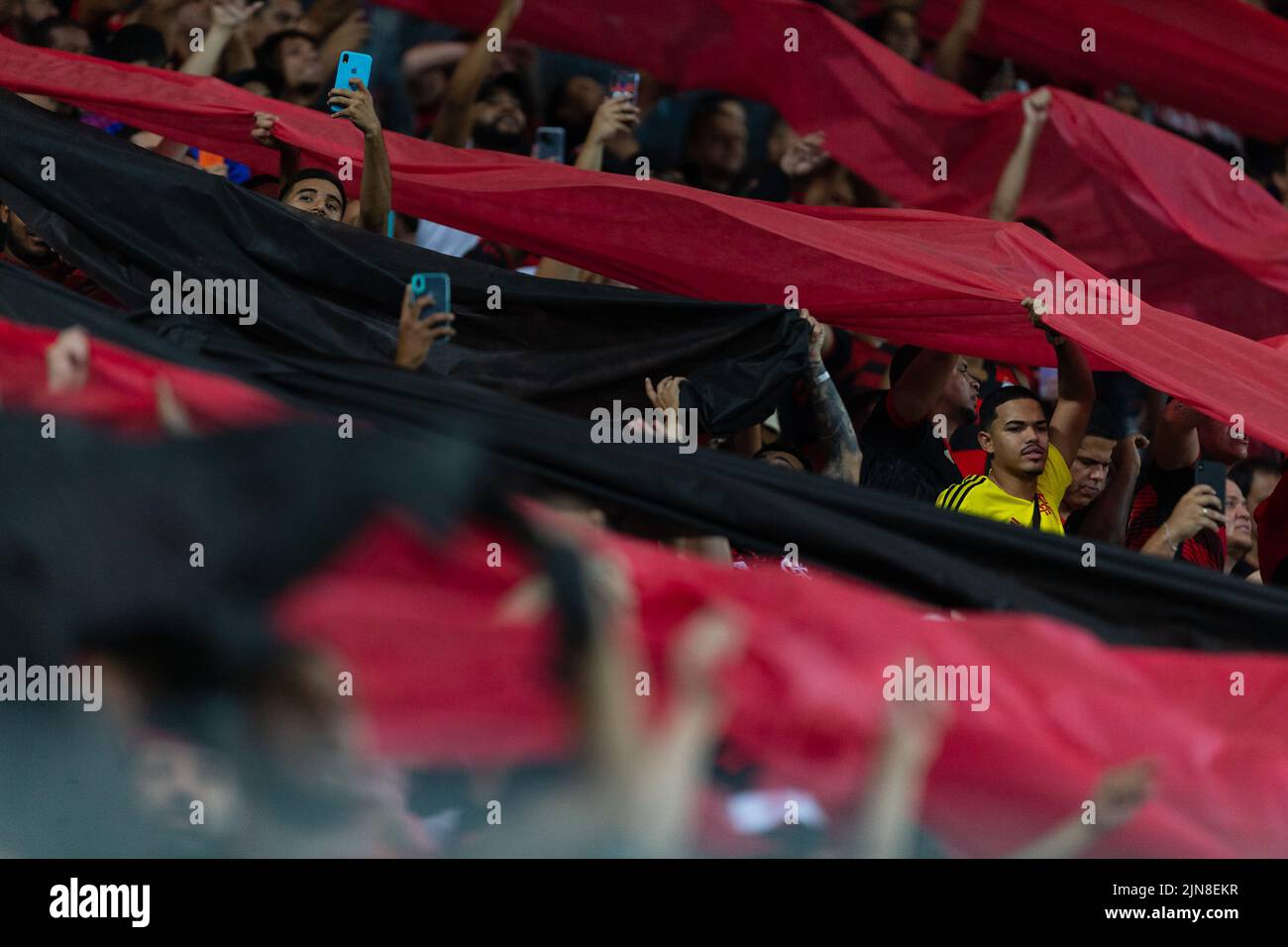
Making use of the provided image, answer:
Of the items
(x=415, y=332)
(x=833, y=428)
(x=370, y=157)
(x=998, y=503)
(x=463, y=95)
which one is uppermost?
(x=463, y=95)

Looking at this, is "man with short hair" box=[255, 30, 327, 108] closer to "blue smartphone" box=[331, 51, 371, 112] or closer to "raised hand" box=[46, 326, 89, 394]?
"blue smartphone" box=[331, 51, 371, 112]

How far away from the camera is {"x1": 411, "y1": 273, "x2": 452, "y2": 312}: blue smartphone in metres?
3.87

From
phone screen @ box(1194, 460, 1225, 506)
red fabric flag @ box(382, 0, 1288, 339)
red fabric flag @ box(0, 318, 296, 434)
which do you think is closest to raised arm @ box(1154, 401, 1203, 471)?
phone screen @ box(1194, 460, 1225, 506)

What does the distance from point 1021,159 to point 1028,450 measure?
1789 mm

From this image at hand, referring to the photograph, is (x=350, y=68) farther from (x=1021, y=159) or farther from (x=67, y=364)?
(x=1021, y=159)

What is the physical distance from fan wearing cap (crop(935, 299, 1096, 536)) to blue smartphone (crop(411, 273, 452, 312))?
1288 millimetres

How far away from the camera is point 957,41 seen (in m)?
6.89

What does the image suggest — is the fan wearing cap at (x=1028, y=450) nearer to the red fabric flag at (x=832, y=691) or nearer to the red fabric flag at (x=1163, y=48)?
the red fabric flag at (x=832, y=691)

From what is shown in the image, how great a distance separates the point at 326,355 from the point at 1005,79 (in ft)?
13.5

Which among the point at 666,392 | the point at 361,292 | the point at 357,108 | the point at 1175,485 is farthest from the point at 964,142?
the point at 361,292

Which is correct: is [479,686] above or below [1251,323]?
below

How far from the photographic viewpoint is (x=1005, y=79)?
6.99 metres
